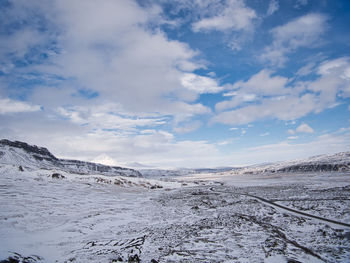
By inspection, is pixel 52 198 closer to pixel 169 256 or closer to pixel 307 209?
pixel 169 256

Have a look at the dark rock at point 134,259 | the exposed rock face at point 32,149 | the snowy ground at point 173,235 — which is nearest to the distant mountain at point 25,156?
the exposed rock face at point 32,149

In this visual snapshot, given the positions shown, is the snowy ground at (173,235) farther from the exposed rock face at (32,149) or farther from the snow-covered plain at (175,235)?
the exposed rock face at (32,149)

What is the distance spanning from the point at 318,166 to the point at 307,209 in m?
165

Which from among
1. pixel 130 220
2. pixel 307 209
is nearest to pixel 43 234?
pixel 130 220

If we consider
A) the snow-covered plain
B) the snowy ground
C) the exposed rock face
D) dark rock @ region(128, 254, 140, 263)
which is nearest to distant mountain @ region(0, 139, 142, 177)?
the exposed rock face

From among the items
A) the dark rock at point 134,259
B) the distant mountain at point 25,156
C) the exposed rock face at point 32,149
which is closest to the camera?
the dark rock at point 134,259

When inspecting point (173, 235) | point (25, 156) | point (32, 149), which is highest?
point (32, 149)

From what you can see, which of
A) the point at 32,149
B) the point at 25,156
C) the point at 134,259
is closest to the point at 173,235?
the point at 134,259

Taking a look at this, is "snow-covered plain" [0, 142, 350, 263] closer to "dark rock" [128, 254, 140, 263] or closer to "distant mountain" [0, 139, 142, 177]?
"dark rock" [128, 254, 140, 263]

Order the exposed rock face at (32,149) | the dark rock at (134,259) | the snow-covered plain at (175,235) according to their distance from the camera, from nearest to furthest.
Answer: the dark rock at (134,259)
the snow-covered plain at (175,235)
the exposed rock face at (32,149)

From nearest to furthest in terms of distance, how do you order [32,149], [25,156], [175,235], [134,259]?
1. [134,259]
2. [175,235]
3. [25,156]
4. [32,149]

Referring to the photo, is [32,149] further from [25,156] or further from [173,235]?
[173,235]

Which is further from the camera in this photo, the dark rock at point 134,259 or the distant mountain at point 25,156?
the distant mountain at point 25,156

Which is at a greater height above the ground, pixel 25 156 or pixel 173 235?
pixel 25 156
